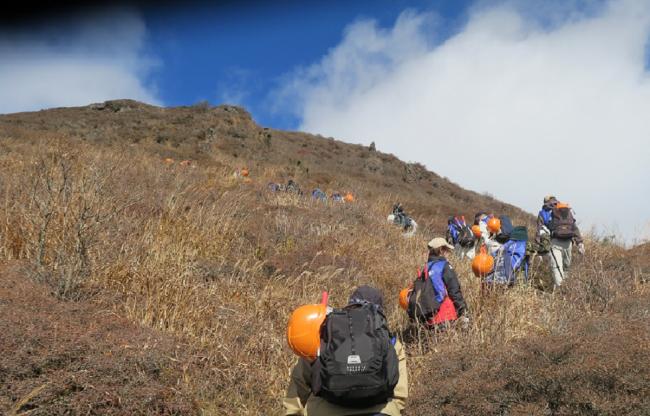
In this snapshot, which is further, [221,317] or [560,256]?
[560,256]

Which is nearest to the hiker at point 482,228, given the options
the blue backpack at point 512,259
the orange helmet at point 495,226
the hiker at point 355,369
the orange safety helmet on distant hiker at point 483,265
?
the orange helmet at point 495,226

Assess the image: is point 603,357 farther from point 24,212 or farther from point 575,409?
point 24,212

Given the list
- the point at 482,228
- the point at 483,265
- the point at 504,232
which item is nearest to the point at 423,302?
the point at 483,265

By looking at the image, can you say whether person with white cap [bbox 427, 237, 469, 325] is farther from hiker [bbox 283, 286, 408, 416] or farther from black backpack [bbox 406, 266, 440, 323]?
hiker [bbox 283, 286, 408, 416]

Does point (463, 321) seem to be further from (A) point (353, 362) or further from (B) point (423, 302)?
(A) point (353, 362)

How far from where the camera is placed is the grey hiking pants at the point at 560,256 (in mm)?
8102

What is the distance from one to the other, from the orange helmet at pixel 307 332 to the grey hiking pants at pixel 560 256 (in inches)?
271

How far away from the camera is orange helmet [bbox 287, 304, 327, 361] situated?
2.36 metres

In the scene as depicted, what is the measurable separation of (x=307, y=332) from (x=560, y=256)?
284 inches

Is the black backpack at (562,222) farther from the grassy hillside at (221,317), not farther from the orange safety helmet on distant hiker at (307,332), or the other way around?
the orange safety helmet on distant hiker at (307,332)

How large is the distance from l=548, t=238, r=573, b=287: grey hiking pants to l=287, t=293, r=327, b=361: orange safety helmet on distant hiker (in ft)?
22.6

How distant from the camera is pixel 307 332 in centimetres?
235

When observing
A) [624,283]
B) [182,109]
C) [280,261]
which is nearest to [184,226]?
[280,261]

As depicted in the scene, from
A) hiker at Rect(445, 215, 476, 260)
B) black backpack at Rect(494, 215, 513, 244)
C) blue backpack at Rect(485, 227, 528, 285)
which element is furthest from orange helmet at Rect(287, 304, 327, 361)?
hiker at Rect(445, 215, 476, 260)
